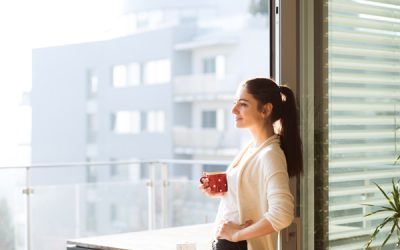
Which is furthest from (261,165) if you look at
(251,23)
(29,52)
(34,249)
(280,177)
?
(251,23)

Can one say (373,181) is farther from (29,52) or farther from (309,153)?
(29,52)

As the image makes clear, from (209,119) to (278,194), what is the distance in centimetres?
1175

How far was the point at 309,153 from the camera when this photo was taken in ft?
9.22

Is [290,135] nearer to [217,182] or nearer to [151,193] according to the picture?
[217,182]

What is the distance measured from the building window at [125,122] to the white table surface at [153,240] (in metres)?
8.57

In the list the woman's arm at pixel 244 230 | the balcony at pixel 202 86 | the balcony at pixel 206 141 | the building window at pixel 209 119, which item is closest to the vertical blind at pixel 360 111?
the woman's arm at pixel 244 230

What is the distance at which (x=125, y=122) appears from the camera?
14297 mm

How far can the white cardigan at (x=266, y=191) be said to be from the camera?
2.48m

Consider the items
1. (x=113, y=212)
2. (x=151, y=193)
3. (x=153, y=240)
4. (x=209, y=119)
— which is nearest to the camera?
(x=153, y=240)

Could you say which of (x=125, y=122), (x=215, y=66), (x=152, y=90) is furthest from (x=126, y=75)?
(x=215, y=66)

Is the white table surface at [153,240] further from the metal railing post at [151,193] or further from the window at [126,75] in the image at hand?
the window at [126,75]

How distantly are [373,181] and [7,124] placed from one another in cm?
1017

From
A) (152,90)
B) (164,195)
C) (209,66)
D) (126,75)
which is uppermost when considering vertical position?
(209,66)

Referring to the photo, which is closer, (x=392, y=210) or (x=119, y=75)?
(x=392, y=210)
